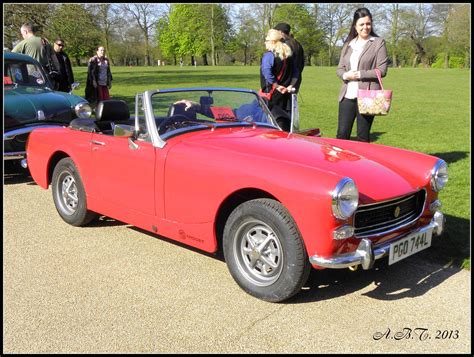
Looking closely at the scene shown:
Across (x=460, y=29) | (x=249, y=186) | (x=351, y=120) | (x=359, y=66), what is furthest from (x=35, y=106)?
(x=460, y=29)

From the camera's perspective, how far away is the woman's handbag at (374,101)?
570 centimetres

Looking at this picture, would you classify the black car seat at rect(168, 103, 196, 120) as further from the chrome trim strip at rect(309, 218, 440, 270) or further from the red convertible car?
the chrome trim strip at rect(309, 218, 440, 270)

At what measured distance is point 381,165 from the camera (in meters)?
3.87

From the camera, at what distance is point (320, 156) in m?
3.71

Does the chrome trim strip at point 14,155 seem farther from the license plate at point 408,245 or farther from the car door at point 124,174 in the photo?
the license plate at point 408,245

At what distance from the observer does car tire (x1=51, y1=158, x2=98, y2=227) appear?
4.88 m

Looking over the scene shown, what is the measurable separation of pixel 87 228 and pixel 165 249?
106cm

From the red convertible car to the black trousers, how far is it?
1679 mm

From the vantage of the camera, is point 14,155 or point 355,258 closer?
point 355,258

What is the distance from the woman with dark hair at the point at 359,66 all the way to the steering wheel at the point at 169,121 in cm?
251

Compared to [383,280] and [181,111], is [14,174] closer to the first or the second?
[181,111]

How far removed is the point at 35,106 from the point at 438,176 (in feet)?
19.2

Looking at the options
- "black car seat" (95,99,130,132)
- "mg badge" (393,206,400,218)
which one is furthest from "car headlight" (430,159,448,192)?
"black car seat" (95,99,130,132)

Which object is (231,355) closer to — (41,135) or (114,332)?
(114,332)
